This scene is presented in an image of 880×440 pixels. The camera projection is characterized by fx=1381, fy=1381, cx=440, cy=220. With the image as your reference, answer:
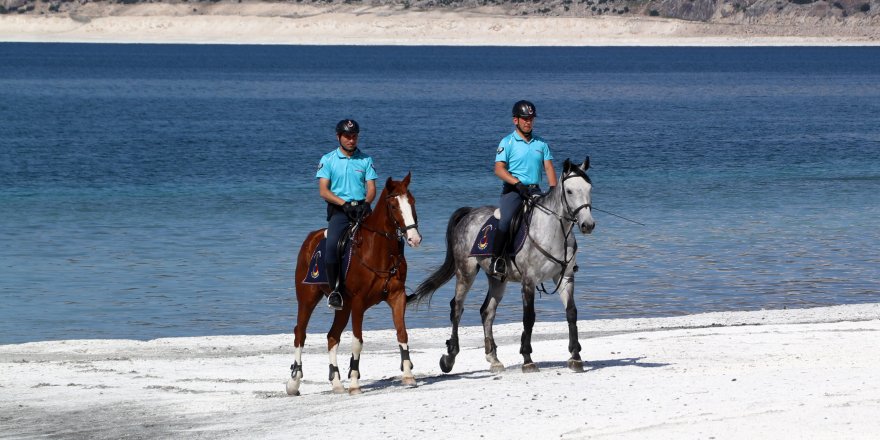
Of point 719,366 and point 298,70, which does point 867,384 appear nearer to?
point 719,366

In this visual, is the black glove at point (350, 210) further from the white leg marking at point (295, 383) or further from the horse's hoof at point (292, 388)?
the horse's hoof at point (292, 388)

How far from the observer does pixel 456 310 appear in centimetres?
1500

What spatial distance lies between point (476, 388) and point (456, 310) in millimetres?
2045

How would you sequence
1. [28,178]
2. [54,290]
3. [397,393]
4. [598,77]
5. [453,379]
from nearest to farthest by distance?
[397,393] < [453,379] < [54,290] < [28,178] < [598,77]

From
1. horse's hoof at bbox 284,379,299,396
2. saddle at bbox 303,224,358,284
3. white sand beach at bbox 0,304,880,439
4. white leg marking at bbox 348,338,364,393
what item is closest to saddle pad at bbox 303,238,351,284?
saddle at bbox 303,224,358,284

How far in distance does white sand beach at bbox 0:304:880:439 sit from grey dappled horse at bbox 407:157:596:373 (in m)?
0.38

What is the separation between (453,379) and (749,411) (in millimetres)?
3863

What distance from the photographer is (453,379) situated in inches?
558

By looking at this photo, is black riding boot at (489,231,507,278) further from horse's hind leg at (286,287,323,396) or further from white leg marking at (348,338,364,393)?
horse's hind leg at (286,287,323,396)

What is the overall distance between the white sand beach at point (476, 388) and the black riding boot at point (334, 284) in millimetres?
929

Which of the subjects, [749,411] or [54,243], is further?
[54,243]

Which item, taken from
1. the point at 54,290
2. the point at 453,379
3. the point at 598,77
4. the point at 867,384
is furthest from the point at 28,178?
the point at 598,77

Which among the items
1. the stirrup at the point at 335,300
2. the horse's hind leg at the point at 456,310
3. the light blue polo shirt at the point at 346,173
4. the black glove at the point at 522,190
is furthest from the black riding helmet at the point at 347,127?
the horse's hind leg at the point at 456,310

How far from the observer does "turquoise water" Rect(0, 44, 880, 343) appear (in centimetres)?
2294
